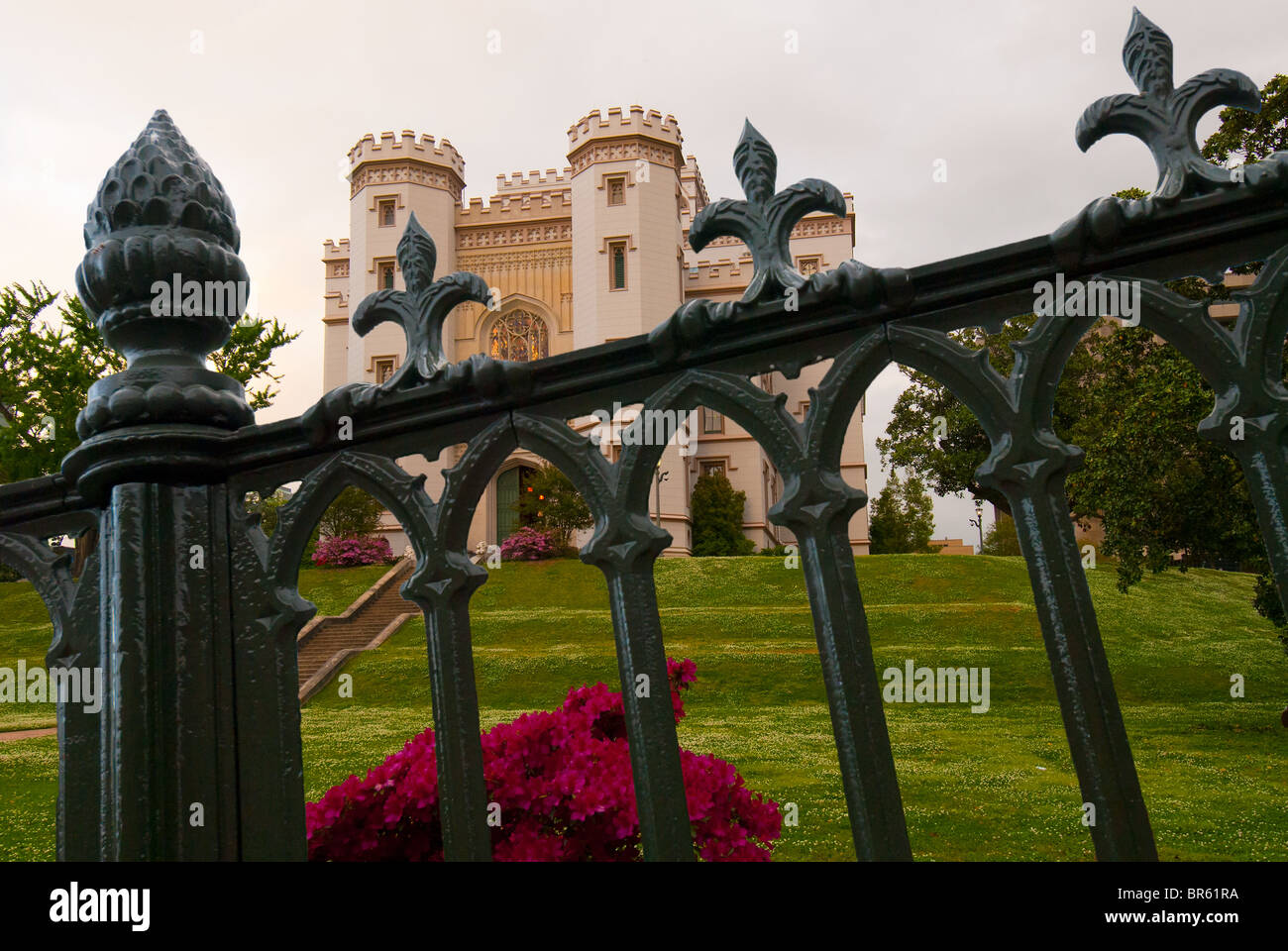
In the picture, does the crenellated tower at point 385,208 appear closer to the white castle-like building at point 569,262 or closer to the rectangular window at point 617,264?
the white castle-like building at point 569,262

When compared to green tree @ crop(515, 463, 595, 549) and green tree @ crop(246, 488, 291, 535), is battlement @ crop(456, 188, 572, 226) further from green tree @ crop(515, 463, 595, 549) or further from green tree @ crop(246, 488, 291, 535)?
green tree @ crop(246, 488, 291, 535)

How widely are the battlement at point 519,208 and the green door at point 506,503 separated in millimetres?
9779

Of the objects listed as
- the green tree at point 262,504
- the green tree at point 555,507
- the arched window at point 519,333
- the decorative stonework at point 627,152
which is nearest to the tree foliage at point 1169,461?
the green tree at point 262,504

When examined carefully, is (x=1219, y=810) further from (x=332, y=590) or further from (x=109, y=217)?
(x=332, y=590)

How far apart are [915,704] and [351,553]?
20.0 meters

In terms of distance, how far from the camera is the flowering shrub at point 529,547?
2736cm

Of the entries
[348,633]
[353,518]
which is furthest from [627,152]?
[348,633]

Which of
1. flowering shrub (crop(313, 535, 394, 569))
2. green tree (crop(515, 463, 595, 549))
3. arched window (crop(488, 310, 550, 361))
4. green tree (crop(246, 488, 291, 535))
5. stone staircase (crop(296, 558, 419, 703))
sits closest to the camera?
green tree (crop(246, 488, 291, 535))

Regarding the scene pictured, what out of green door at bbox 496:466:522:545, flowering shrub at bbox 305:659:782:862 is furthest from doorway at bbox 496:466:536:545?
flowering shrub at bbox 305:659:782:862

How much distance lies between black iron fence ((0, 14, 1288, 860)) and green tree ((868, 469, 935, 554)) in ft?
131

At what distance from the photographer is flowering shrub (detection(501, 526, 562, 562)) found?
27.4 m

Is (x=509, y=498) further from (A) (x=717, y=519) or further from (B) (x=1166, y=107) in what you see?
(B) (x=1166, y=107)

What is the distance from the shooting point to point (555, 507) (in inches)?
1119
